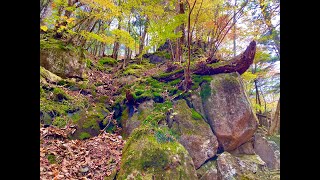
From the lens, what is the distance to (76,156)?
409 centimetres

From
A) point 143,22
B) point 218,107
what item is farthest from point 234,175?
point 143,22

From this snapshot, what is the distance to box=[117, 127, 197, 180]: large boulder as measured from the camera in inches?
154

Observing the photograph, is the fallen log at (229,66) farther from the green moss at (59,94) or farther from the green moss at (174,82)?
the green moss at (59,94)

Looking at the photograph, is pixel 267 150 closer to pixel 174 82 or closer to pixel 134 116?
pixel 174 82

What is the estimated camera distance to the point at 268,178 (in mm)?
6000

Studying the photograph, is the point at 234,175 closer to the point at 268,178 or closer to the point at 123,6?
the point at 268,178

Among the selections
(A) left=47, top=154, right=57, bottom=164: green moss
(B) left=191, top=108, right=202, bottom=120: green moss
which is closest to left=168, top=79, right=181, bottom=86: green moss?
(B) left=191, top=108, right=202, bottom=120: green moss

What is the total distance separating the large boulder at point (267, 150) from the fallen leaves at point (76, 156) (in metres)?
6.23

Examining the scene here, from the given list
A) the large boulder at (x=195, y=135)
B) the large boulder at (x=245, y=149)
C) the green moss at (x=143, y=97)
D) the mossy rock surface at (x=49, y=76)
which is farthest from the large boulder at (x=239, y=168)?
the mossy rock surface at (x=49, y=76)

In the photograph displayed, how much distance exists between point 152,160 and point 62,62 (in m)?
4.95

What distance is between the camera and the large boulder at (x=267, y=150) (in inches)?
328

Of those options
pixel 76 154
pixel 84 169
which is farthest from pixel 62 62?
pixel 84 169

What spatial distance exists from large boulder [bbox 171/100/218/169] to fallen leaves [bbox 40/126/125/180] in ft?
5.90
